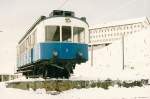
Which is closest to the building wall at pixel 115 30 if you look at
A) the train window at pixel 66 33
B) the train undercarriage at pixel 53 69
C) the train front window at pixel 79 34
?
the train undercarriage at pixel 53 69

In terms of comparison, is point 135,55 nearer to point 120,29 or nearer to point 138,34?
point 138,34

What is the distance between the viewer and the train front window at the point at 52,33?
18.6 m

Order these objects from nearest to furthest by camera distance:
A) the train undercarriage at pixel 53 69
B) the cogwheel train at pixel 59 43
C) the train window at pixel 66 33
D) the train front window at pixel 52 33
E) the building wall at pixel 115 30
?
the cogwheel train at pixel 59 43, the train front window at pixel 52 33, the train window at pixel 66 33, the train undercarriage at pixel 53 69, the building wall at pixel 115 30

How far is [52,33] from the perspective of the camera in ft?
61.5

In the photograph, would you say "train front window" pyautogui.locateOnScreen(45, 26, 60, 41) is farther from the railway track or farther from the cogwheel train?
the railway track

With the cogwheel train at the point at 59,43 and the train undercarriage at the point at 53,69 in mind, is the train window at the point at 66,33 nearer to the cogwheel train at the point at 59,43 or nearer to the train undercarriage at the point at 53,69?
the cogwheel train at the point at 59,43

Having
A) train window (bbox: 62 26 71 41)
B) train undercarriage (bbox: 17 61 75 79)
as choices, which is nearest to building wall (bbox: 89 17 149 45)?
train undercarriage (bbox: 17 61 75 79)

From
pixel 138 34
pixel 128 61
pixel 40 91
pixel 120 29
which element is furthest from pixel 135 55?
pixel 40 91

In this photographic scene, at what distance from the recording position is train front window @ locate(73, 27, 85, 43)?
1924cm

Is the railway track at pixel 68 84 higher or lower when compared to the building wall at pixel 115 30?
lower

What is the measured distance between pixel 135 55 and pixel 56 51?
49187mm

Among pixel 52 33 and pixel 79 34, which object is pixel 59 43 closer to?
pixel 52 33

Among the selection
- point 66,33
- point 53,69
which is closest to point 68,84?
point 66,33

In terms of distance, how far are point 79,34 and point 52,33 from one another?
1.65 metres
